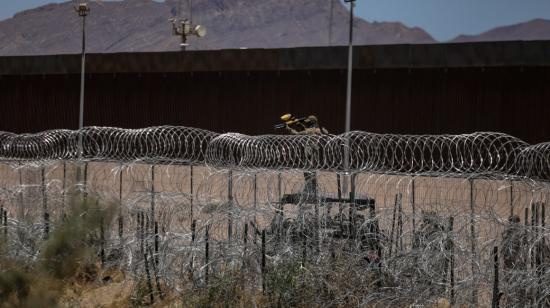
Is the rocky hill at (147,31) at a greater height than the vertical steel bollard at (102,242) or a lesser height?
greater

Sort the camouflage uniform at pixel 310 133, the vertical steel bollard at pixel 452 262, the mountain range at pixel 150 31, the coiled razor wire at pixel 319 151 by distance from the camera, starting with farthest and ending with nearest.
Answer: the mountain range at pixel 150 31, the coiled razor wire at pixel 319 151, the camouflage uniform at pixel 310 133, the vertical steel bollard at pixel 452 262

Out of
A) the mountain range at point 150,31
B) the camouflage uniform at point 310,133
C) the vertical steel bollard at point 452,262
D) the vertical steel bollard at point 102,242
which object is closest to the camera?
the vertical steel bollard at point 452,262

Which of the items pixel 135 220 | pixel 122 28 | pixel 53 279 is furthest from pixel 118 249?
pixel 122 28

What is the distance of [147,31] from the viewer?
181125mm

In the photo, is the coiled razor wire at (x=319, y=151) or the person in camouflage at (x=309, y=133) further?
the coiled razor wire at (x=319, y=151)

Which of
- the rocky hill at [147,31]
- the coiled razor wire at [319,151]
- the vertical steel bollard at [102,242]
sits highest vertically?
the rocky hill at [147,31]

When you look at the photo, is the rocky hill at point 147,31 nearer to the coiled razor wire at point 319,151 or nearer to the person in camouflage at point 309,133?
the coiled razor wire at point 319,151

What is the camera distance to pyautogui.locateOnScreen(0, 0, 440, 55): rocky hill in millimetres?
169750

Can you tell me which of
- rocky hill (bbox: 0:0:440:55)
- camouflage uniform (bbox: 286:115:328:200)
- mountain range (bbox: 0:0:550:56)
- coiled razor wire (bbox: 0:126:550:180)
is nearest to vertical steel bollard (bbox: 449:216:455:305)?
camouflage uniform (bbox: 286:115:328:200)

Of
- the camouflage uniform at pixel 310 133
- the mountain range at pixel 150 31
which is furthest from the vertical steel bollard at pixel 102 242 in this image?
the mountain range at pixel 150 31

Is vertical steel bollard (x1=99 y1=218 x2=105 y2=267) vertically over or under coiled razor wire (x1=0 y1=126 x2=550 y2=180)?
under

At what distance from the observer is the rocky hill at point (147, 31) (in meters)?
170

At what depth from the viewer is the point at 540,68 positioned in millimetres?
24078

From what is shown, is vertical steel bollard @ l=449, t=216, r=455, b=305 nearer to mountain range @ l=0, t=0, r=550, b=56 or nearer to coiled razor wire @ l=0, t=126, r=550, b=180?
coiled razor wire @ l=0, t=126, r=550, b=180
